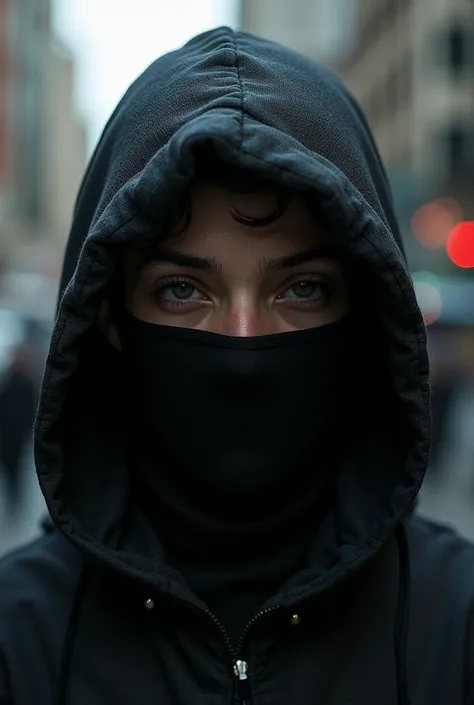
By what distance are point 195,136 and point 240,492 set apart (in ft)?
2.07

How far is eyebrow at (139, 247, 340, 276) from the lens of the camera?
174 cm

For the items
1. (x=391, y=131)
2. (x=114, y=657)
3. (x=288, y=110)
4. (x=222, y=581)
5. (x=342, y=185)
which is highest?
(x=391, y=131)

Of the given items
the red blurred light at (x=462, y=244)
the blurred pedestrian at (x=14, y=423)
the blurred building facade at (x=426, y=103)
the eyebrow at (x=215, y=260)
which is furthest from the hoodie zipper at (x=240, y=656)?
the red blurred light at (x=462, y=244)

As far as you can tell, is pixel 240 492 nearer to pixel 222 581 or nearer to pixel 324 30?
pixel 222 581

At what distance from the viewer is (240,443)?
5.87 ft

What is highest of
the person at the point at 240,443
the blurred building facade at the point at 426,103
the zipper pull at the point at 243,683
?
the blurred building facade at the point at 426,103

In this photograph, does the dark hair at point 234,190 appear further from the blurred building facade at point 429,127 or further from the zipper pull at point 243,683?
the blurred building facade at point 429,127

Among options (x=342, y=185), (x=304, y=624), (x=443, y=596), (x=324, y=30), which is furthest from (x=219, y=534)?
(x=324, y=30)

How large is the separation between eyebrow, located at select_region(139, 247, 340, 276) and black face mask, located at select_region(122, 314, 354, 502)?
12cm

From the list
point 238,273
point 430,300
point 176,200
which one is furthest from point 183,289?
point 430,300

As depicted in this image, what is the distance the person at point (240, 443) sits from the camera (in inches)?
65.7

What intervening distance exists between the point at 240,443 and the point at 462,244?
2777cm

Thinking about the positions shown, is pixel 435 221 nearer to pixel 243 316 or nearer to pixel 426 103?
pixel 426 103

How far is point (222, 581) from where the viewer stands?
5.86ft
